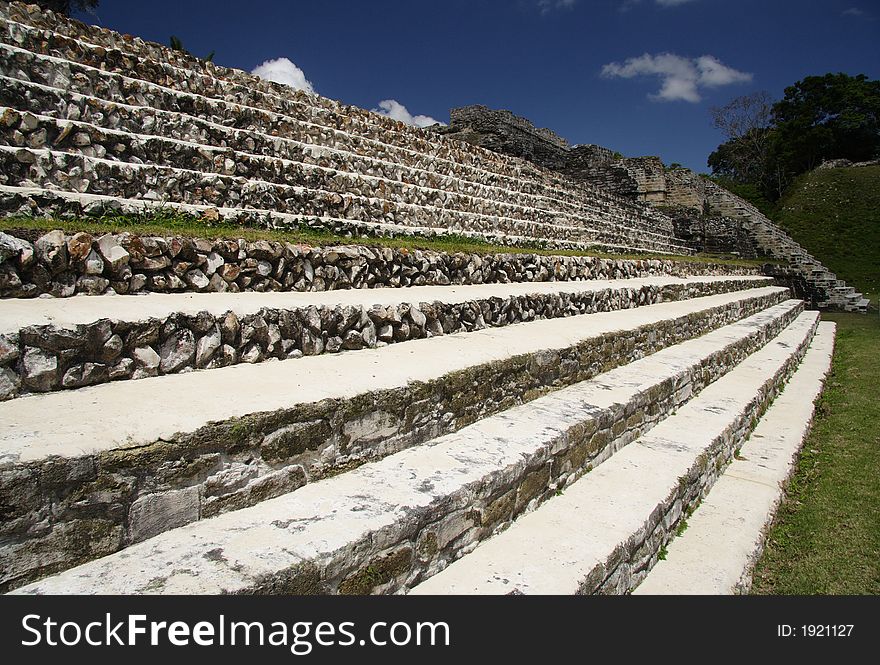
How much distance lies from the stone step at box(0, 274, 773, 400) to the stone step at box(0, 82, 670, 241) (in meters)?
1.99

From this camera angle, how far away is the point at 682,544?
269 centimetres

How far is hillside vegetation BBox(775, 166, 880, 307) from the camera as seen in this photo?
69.3 ft

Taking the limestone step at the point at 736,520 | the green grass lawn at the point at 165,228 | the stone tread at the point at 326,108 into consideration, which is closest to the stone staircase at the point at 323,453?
the limestone step at the point at 736,520

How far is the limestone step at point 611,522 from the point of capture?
1889 mm

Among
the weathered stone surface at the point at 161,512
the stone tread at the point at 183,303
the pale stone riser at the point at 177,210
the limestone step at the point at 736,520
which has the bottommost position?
the limestone step at the point at 736,520

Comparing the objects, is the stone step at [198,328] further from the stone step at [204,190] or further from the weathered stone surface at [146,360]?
the stone step at [204,190]

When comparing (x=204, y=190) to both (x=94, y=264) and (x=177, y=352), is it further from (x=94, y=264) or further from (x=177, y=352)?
(x=177, y=352)

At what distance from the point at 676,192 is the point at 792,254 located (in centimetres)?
457

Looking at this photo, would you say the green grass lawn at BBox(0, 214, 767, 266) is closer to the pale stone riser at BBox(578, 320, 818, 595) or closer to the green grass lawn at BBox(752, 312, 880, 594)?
the pale stone riser at BBox(578, 320, 818, 595)

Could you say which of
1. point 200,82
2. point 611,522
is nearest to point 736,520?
point 611,522

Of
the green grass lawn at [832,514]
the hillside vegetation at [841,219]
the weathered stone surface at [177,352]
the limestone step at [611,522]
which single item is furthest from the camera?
the hillside vegetation at [841,219]

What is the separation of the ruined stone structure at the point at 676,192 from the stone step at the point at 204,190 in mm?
9458

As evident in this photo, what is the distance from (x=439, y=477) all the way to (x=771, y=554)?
2.05 metres
